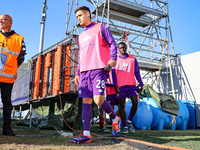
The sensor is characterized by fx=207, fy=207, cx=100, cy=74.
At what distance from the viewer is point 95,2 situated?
10.3m

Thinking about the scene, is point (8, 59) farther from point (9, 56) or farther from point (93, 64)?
point (93, 64)

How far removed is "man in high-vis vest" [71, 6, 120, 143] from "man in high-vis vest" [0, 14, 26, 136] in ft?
3.87

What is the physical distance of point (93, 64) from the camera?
2844 millimetres

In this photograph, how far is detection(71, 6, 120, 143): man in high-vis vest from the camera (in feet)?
8.93

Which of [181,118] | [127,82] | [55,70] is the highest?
A: [55,70]

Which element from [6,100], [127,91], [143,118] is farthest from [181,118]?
[6,100]

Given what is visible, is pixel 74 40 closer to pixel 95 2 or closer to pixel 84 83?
pixel 84 83

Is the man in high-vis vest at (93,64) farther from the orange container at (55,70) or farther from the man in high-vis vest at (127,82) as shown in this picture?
Answer: the orange container at (55,70)

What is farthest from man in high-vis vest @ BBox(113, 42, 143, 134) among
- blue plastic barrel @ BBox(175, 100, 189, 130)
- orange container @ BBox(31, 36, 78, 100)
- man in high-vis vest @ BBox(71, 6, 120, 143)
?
blue plastic barrel @ BBox(175, 100, 189, 130)

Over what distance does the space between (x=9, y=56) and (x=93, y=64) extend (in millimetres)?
1479

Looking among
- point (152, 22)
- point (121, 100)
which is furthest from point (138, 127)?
point (152, 22)

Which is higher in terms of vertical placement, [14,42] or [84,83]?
[14,42]

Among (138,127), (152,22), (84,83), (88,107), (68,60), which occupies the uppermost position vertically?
(152,22)

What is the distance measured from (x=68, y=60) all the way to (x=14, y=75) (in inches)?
60.3
